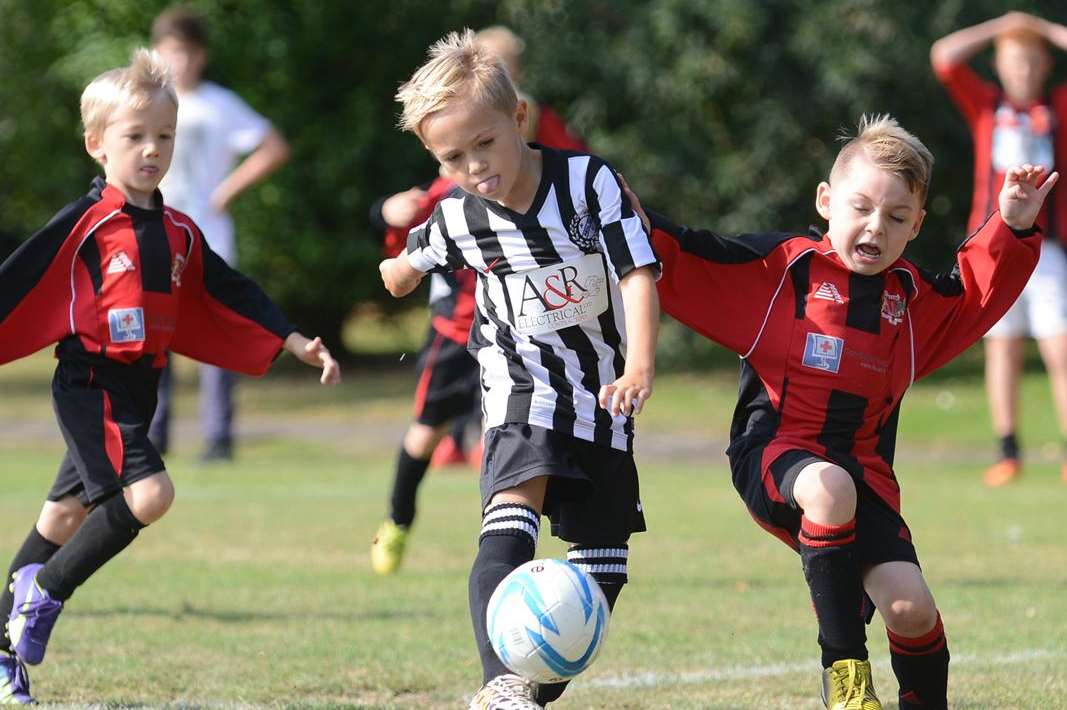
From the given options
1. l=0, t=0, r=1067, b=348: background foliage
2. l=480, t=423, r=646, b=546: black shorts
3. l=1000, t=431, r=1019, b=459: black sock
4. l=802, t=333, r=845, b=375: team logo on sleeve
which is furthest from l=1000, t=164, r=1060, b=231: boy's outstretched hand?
l=0, t=0, r=1067, b=348: background foliage

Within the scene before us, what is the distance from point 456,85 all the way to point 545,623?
51.8 inches

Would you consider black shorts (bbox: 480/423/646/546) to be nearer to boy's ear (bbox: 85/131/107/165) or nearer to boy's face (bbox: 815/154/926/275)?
boy's face (bbox: 815/154/926/275)

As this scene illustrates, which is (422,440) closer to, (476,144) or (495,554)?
(495,554)

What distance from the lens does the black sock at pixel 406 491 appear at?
693cm

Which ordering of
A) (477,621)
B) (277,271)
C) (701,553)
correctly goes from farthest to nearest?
(277,271), (701,553), (477,621)

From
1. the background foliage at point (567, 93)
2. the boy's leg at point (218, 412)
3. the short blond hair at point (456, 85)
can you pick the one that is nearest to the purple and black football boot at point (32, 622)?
the short blond hair at point (456, 85)

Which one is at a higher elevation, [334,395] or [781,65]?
[781,65]

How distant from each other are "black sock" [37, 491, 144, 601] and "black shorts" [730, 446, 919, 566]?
180 cm

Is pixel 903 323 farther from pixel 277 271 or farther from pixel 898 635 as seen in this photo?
pixel 277 271

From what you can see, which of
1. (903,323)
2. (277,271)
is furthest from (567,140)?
(277,271)

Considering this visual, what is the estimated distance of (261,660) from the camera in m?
4.99

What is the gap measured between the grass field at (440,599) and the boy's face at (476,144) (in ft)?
4.76

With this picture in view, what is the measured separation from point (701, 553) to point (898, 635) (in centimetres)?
336

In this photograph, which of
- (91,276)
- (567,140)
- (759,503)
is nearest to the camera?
(759,503)
